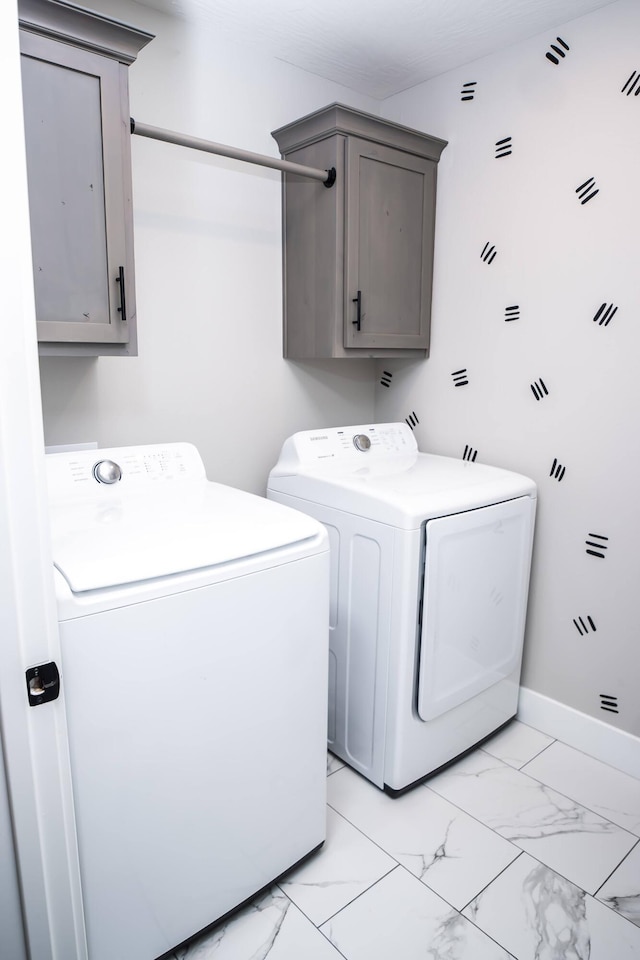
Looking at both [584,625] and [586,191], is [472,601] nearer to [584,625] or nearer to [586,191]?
[584,625]

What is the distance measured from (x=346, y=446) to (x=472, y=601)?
0.71m

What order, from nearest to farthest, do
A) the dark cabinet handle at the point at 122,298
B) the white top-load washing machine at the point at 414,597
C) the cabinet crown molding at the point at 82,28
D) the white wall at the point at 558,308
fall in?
the cabinet crown molding at the point at 82,28, the dark cabinet handle at the point at 122,298, the white top-load washing machine at the point at 414,597, the white wall at the point at 558,308

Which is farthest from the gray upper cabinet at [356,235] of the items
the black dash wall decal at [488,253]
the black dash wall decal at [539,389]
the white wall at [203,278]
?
the black dash wall decal at [539,389]

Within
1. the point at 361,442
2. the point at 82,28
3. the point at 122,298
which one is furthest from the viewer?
the point at 361,442

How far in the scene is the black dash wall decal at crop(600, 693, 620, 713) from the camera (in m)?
2.06

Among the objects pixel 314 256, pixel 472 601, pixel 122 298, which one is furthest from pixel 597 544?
pixel 122 298

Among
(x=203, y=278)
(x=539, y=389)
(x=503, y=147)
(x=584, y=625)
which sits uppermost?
(x=503, y=147)

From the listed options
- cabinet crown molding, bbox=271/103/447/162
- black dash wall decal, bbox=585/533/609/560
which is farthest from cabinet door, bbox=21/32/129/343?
black dash wall decal, bbox=585/533/609/560

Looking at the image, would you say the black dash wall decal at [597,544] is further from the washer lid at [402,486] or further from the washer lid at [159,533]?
the washer lid at [159,533]

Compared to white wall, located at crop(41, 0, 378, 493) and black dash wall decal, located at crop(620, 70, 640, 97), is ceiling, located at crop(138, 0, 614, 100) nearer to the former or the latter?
white wall, located at crop(41, 0, 378, 493)

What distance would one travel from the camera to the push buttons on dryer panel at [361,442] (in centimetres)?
230

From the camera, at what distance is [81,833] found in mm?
1184

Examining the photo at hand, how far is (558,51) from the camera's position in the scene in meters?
1.95

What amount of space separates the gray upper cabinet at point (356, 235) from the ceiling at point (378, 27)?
0.24 m
